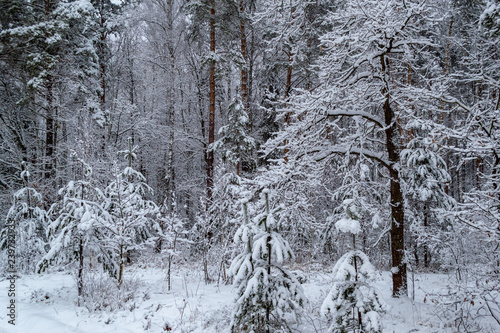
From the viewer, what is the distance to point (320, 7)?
11.0 meters

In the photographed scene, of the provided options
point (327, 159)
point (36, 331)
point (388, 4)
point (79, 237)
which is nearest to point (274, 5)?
point (388, 4)

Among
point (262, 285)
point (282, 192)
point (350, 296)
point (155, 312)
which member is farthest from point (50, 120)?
point (350, 296)

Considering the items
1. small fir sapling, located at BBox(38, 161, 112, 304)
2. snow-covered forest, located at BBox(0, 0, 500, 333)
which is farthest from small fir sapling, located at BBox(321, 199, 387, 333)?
small fir sapling, located at BBox(38, 161, 112, 304)

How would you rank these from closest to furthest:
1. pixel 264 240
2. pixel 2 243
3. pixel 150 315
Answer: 1. pixel 264 240
2. pixel 150 315
3. pixel 2 243

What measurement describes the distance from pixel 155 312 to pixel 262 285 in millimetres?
3144

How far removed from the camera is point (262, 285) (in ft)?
13.8

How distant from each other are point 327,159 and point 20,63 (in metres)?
13.3

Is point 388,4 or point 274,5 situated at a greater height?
point 274,5

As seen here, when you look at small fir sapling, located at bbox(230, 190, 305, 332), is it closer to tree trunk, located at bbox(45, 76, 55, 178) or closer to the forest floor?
the forest floor

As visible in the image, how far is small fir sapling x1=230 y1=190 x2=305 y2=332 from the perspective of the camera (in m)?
4.09

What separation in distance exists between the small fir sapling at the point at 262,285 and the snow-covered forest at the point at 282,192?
0.10ft

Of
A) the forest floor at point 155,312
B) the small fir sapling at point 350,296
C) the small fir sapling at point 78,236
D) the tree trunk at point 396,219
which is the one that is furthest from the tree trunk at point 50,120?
the tree trunk at point 396,219

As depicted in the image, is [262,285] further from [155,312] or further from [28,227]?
[28,227]

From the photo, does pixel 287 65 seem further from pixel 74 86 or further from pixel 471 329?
pixel 471 329
